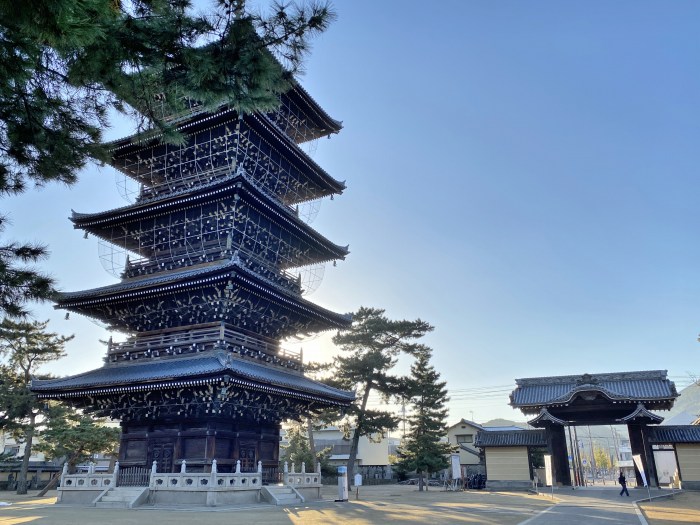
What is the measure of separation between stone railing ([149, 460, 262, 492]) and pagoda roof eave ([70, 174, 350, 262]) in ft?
41.2

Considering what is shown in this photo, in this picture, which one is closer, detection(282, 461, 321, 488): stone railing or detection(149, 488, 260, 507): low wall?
detection(149, 488, 260, 507): low wall

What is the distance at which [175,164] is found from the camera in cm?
2828

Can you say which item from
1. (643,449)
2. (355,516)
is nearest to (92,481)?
(355,516)

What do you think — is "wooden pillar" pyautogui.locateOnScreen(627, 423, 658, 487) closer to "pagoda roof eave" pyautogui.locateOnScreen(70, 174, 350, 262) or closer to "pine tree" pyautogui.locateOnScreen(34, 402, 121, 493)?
"pagoda roof eave" pyautogui.locateOnScreen(70, 174, 350, 262)

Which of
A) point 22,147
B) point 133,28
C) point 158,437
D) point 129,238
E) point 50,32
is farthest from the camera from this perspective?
point 129,238

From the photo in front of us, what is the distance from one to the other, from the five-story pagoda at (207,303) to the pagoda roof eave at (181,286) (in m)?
0.07

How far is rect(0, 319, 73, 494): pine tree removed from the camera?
39.7 meters

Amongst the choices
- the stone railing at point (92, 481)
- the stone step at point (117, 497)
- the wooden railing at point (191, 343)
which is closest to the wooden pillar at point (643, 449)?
the wooden railing at point (191, 343)

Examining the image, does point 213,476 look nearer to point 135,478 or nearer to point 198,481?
point 198,481

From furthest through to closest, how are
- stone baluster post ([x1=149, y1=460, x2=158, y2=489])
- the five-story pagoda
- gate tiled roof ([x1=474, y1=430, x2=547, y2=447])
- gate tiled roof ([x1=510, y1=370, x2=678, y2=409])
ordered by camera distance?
gate tiled roof ([x1=474, y1=430, x2=547, y2=447])
gate tiled roof ([x1=510, y1=370, x2=678, y2=409])
the five-story pagoda
stone baluster post ([x1=149, y1=460, x2=158, y2=489])

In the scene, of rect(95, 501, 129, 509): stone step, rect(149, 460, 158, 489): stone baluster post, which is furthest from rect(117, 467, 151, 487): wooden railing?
rect(95, 501, 129, 509): stone step

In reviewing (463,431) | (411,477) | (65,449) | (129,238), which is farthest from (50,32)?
(463,431)

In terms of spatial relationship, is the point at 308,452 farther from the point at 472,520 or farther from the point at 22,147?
the point at 22,147

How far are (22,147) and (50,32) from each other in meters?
4.24
